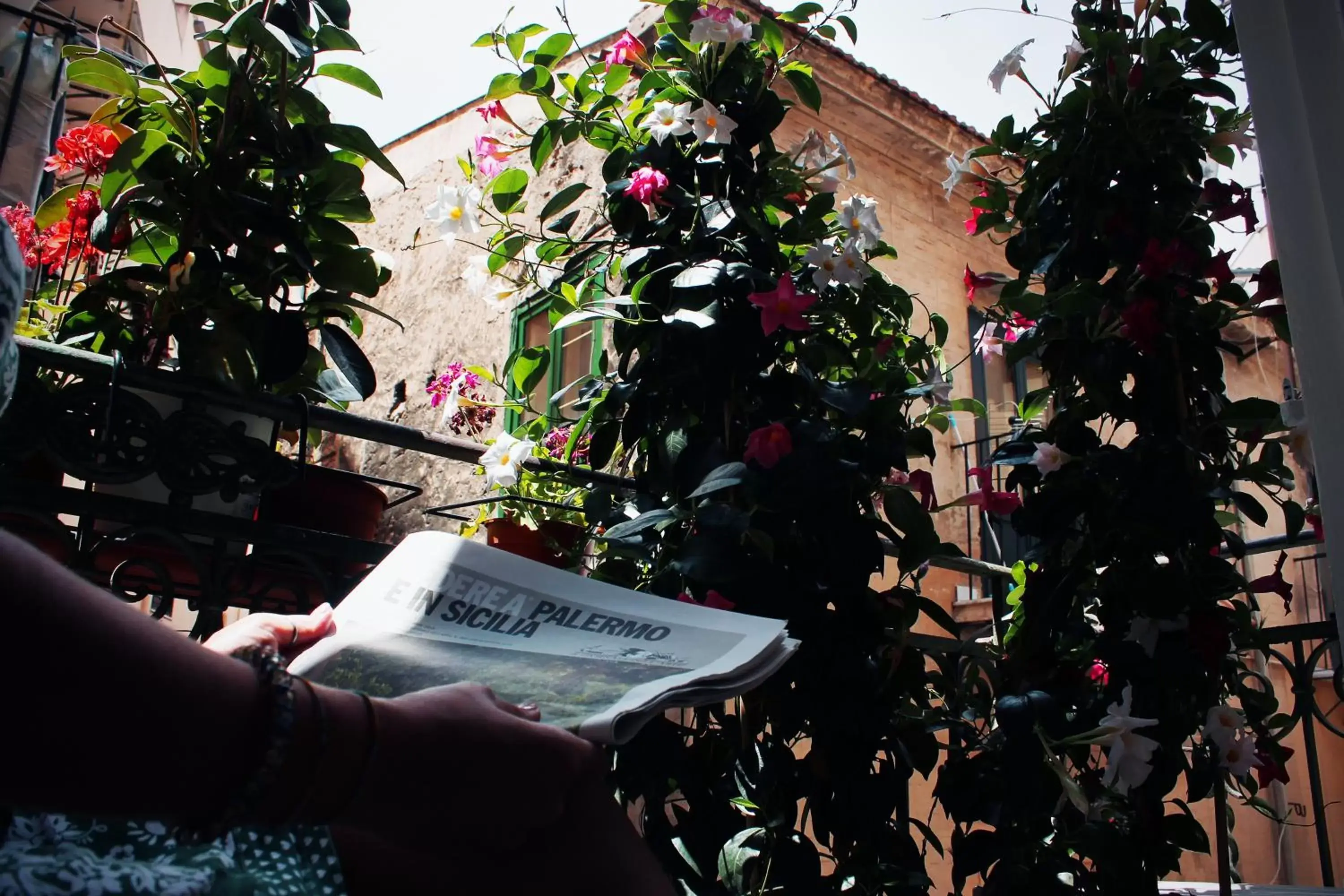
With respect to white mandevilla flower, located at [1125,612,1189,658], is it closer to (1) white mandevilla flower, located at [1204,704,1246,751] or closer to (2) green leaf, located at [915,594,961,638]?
(1) white mandevilla flower, located at [1204,704,1246,751]

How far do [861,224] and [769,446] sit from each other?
20.8 inches

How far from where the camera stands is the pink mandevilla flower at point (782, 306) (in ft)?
4.78

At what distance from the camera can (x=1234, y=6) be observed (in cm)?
100

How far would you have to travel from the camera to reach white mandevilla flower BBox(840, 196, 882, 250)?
1.70 m

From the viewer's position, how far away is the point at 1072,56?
175 cm

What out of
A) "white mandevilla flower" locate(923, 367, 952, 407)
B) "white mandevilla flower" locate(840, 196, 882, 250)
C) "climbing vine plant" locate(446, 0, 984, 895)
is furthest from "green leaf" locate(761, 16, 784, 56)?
"white mandevilla flower" locate(923, 367, 952, 407)

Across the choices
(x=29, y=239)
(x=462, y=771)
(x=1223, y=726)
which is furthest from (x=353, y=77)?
(x=1223, y=726)

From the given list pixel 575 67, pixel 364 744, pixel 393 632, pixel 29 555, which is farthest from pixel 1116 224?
pixel 575 67

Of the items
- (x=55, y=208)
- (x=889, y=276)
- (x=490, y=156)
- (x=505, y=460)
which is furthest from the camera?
(x=889, y=276)

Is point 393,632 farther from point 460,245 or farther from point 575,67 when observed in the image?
point 460,245

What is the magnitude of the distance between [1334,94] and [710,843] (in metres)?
1.10

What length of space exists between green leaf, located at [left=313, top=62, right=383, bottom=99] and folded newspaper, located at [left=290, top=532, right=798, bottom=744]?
94 centimetres

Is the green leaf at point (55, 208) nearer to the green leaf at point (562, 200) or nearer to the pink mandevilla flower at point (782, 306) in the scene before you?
the green leaf at point (562, 200)

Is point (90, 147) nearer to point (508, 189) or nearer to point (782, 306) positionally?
point (508, 189)
